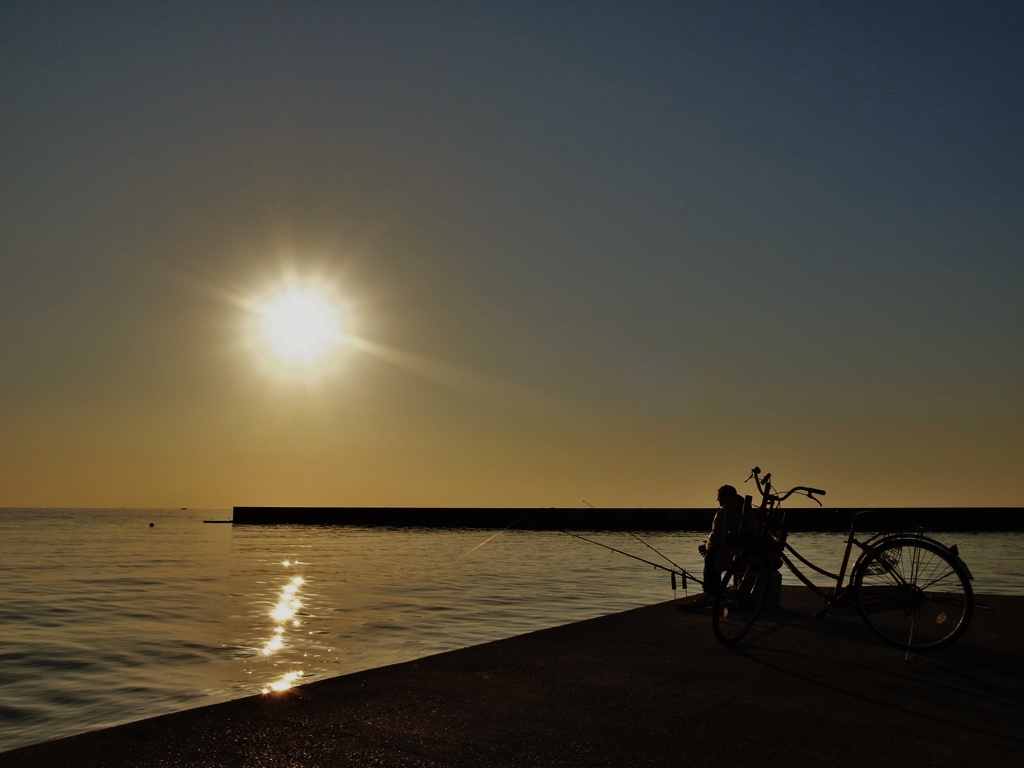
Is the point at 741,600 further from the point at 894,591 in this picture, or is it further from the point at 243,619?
the point at 243,619

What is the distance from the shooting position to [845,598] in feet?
24.2

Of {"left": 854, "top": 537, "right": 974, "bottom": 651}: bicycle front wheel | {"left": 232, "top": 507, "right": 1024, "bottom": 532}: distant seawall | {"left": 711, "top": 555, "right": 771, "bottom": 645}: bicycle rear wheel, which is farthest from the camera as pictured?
{"left": 232, "top": 507, "right": 1024, "bottom": 532}: distant seawall

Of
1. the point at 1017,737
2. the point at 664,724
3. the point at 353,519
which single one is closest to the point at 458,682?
the point at 664,724

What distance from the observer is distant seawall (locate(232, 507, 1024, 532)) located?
7556cm

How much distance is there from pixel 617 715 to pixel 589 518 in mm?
86463

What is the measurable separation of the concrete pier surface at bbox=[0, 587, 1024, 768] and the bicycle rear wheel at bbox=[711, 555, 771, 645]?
177mm

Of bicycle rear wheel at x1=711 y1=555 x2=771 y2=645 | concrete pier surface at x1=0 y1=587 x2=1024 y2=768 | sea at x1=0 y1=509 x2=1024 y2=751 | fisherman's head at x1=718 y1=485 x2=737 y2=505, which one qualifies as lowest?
sea at x1=0 y1=509 x2=1024 y2=751

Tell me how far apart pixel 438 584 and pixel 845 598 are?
15.8m

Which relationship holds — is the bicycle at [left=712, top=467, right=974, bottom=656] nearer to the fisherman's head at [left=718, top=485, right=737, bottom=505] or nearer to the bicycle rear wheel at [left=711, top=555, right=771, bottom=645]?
the bicycle rear wheel at [left=711, top=555, right=771, bottom=645]

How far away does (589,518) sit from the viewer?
90062 mm

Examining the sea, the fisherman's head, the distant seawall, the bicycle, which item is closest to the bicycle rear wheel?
the bicycle

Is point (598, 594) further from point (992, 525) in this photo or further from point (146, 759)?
point (992, 525)

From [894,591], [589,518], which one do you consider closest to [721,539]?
[894,591]

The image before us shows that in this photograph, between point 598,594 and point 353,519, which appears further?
point 353,519
